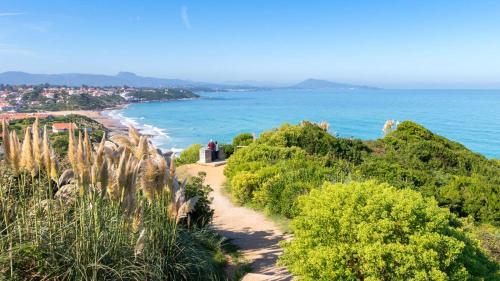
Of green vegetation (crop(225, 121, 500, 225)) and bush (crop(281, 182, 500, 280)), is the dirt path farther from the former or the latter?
bush (crop(281, 182, 500, 280))

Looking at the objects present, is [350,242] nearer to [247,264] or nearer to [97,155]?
[247,264]

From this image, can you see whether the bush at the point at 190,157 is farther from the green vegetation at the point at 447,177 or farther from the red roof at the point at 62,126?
the green vegetation at the point at 447,177

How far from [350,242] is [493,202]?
7.23 metres

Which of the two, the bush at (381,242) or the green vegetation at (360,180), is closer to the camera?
the bush at (381,242)

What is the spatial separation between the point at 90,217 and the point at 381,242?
2967mm

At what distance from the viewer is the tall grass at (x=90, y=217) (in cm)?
340

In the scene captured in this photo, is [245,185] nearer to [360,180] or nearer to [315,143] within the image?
[360,180]

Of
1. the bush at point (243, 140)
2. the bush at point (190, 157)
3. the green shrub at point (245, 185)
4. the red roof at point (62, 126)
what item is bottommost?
the bush at point (190, 157)

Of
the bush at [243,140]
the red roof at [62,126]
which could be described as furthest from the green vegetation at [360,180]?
the red roof at [62,126]

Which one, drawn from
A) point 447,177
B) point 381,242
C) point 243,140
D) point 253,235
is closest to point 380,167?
point 447,177

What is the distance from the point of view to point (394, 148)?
19.0 meters

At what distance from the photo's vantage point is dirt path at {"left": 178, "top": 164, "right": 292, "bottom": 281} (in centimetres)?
581

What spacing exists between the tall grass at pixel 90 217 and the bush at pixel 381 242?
1532mm

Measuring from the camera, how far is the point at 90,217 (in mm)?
3586
